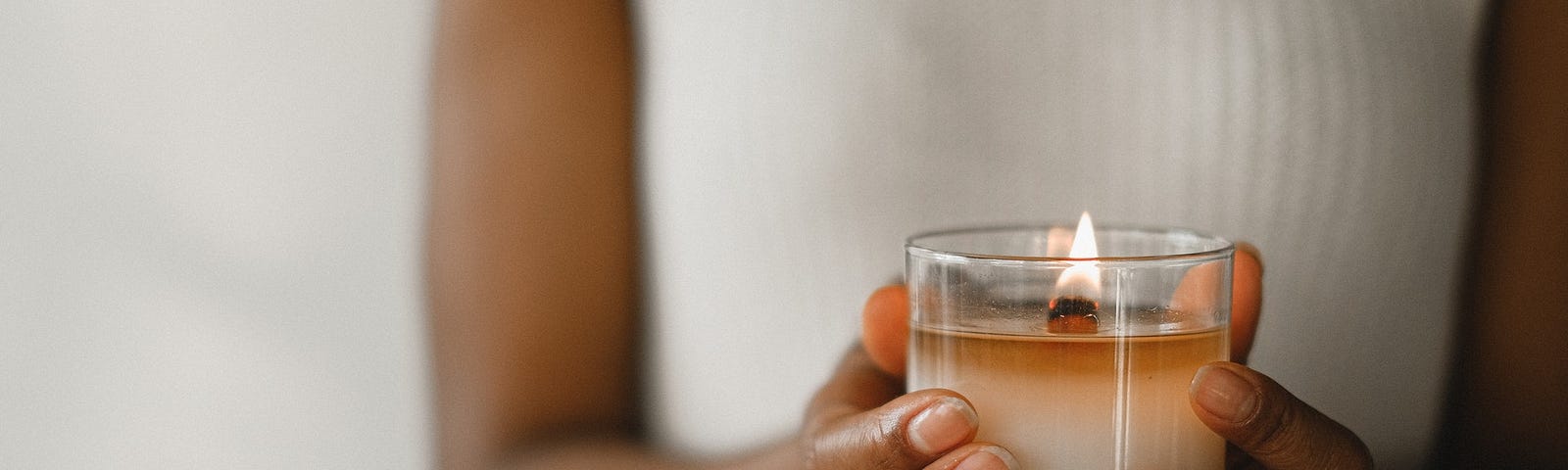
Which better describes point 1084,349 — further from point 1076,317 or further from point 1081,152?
point 1081,152

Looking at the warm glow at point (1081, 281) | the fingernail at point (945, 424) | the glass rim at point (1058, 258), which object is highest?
the glass rim at point (1058, 258)

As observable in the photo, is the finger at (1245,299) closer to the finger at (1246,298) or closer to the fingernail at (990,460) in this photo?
the finger at (1246,298)

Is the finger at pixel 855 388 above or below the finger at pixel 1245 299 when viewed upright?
below

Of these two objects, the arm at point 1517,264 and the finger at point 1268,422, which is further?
the arm at point 1517,264

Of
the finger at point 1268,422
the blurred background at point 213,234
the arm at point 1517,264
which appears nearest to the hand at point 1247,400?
the finger at point 1268,422

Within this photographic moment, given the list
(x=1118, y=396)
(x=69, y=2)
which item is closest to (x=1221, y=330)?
(x=1118, y=396)
